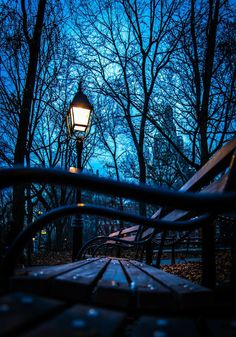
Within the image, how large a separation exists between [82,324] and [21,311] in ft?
0.45

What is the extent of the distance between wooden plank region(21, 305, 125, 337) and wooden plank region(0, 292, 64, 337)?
3cm

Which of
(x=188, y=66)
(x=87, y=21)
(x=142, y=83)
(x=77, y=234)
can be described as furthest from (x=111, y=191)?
(x=87, y=21)

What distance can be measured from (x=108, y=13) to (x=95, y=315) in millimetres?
12172

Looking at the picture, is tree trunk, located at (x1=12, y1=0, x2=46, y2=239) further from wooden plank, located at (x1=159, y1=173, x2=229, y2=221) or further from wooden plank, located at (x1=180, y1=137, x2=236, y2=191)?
wooden plank, located at (x1=180, y1=137, x2=236, y2=191)

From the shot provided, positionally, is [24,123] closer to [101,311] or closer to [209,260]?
[209,260]

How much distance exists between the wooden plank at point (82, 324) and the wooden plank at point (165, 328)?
0.05 metres

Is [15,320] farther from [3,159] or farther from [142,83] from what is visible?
[3,159]

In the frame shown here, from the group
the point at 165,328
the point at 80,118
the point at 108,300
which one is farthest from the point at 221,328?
the point at 80,118

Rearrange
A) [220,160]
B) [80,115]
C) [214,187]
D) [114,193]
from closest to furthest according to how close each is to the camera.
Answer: [114,193], [220,160], [214,187], [80,115]

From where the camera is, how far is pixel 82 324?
62 centimetres

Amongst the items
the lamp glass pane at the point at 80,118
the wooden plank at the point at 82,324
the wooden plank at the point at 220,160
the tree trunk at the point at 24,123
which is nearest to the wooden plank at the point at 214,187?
the wooden plank at the point at 220,160

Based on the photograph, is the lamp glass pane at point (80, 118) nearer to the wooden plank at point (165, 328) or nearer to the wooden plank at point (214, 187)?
the wooden plank at point (214, 187)

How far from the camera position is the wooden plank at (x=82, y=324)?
575mm

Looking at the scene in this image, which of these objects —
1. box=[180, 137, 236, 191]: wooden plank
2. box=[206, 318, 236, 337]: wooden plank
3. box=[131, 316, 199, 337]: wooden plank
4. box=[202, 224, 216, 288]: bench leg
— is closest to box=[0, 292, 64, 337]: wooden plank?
box=[131, 316, 199, 337]: wooden plank
